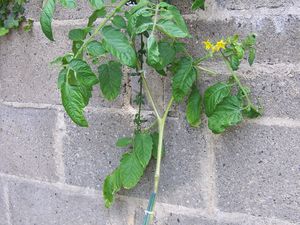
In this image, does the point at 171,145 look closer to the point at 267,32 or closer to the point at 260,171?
the point at 260,171

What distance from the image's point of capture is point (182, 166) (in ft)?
3.74

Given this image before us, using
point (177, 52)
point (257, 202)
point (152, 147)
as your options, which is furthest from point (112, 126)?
point (257, 202)


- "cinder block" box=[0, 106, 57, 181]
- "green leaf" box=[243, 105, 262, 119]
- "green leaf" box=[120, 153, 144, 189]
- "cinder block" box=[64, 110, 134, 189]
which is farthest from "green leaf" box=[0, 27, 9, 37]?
"green leaf" box=[243, 105, 262, 119]

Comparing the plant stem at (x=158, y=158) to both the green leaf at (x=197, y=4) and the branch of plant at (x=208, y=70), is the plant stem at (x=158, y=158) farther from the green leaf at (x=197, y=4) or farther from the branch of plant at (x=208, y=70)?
the green leaf at (x=197, y=4)

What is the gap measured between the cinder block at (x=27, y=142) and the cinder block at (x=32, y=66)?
→ 5 cm

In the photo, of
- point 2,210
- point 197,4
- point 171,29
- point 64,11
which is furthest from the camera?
point 2,210

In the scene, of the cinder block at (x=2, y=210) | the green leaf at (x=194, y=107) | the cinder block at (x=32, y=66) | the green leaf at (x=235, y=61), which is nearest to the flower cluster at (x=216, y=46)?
the green leaf at (x=235, y=61)

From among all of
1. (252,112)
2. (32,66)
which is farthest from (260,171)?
(32,66)

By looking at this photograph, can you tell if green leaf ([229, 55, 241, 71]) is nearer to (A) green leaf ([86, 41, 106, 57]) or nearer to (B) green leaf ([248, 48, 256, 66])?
(B) green leaf ([248, 48, 256, 66])

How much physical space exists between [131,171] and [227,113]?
28 cm

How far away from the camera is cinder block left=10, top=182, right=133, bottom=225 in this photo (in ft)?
A: 4.23

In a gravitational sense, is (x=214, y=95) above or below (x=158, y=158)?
above

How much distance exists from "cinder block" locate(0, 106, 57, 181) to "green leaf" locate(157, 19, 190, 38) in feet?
1.89

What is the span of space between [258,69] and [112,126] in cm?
43
